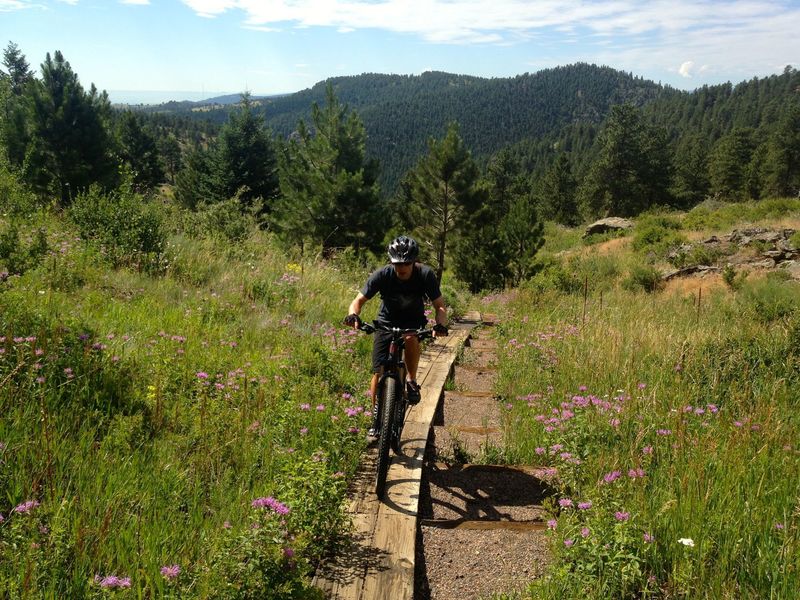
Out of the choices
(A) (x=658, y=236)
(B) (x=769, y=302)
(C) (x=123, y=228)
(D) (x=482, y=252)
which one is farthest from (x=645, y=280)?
(C) (x=123, y=228)

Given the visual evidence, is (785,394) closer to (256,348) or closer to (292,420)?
(292,420)

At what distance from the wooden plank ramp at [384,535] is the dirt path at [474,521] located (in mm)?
162

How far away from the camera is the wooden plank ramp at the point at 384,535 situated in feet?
8.70

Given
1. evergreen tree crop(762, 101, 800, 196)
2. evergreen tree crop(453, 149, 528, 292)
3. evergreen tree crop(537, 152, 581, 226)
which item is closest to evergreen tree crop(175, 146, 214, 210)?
evergreen tree crop(453, 149, 528, 292)

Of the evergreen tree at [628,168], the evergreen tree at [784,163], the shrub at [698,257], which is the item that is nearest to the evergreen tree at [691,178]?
the evergreen tree at [628,168]

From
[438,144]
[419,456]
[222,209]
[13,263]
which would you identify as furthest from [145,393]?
[438,144]

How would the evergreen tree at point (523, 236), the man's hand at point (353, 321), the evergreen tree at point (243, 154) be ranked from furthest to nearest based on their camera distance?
the evergreen tree at point (243, 154), the evergreen tree at point (523, 236), the man's hand at point (353, 321)

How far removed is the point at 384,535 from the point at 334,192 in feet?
67.5

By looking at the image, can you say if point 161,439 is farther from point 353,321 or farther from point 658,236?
point 658,236

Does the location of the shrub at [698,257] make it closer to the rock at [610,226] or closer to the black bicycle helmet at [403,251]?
the rock at [610,226]

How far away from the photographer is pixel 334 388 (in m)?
5.29

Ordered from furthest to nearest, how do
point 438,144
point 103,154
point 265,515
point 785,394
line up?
point 438,144, point 103,154, point 785,394, point 265,515

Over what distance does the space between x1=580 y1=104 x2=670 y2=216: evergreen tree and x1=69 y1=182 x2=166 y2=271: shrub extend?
158 ft

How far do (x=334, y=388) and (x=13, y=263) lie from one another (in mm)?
3728
